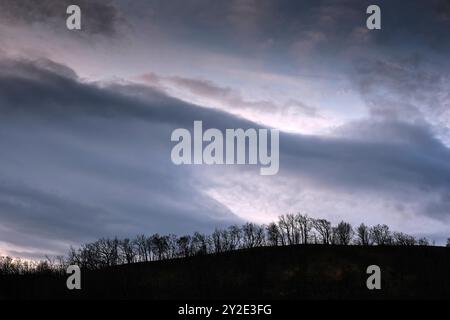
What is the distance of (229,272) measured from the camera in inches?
5064

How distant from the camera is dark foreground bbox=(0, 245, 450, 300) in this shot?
108750mm

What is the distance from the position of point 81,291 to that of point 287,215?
299ft

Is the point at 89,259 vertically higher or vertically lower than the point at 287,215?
lower

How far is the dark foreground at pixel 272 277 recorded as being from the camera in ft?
357

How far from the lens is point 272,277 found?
119562 mm

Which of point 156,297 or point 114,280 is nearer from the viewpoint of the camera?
point 156,297

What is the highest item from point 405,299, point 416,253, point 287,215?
point 287,215

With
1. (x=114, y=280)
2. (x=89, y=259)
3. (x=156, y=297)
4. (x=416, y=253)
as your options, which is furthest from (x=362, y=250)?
(x=89, y=259)

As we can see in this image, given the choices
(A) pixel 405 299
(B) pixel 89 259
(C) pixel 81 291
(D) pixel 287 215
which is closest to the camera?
(A) pixel 405 299
